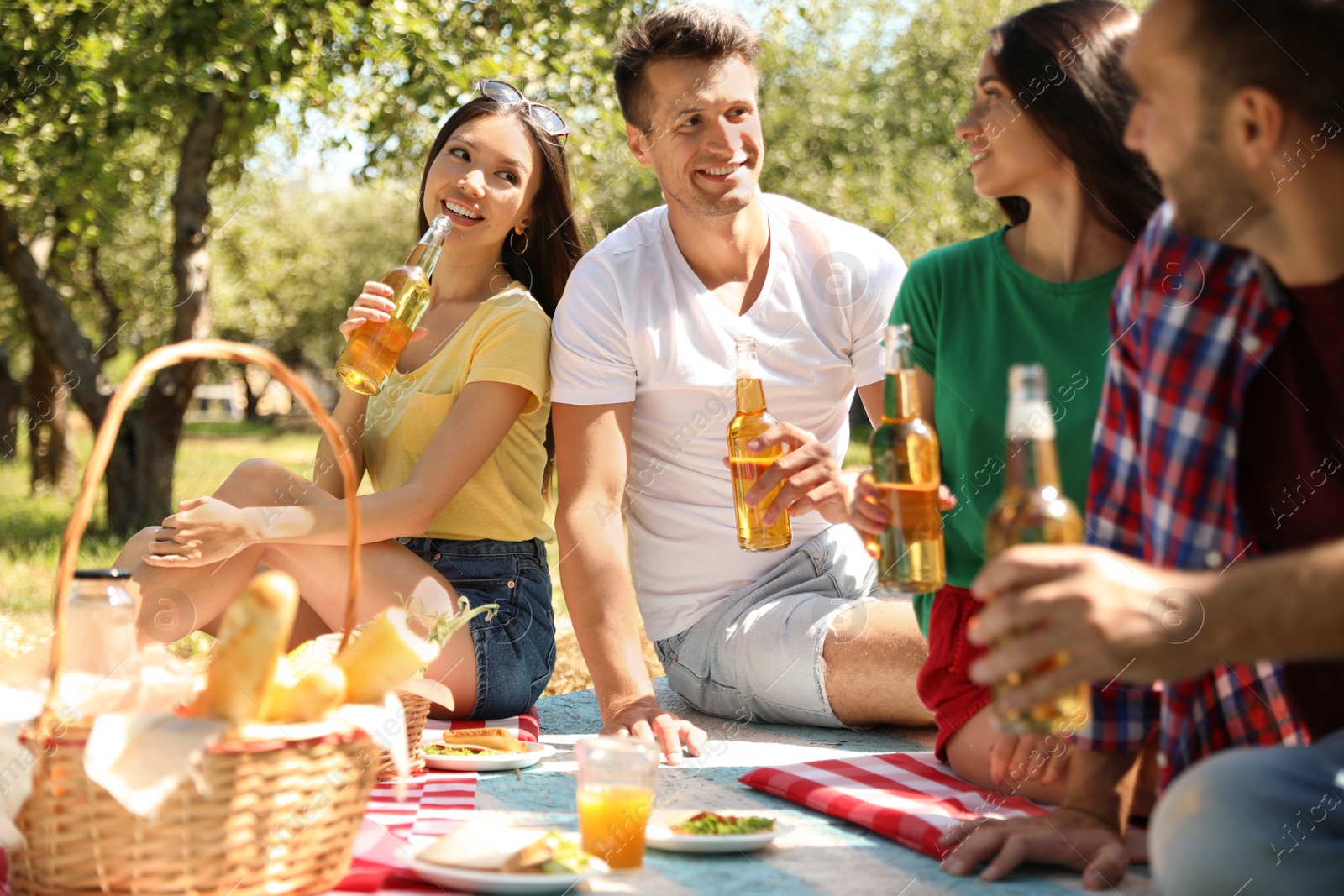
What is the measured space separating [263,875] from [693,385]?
2064 millimetres

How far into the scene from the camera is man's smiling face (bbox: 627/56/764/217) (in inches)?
150

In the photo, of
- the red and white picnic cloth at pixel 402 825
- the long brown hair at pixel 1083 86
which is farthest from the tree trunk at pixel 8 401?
the long brown hair at pixel 1083 86

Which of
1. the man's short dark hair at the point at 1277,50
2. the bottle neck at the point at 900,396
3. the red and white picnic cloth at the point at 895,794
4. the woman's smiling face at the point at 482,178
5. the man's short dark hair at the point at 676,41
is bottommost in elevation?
the red and white picnic cloth at the point at 895,794

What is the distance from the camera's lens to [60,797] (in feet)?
6.58

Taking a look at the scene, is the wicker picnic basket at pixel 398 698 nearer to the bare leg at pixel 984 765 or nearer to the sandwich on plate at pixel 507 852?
the sandwich on plate at pixel 507 852

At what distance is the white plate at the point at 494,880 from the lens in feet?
7.21

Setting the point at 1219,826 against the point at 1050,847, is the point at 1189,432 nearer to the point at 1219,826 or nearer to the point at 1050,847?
the point at 1219,826

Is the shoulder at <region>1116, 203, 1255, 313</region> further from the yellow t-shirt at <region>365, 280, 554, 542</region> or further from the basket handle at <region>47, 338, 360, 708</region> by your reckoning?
the yellow t-shirt at <region>365, 280, 554, 542</region>

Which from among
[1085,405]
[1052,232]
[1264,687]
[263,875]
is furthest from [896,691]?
[263,875]

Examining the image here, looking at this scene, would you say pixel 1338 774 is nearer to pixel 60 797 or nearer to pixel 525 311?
pixel 60 797

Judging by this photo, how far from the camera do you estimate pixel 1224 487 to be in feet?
6.72

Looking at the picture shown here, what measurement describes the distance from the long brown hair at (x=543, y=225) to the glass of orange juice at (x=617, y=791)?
5.73 ft

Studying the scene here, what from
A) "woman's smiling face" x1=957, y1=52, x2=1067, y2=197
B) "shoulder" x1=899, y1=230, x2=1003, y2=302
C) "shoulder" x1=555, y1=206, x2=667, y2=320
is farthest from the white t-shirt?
"woman's smiling face" x1=957, y1=52, x2=1067, y2=197

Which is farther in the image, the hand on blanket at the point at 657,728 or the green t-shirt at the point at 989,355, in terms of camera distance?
the hand on blanket at the point at 657,728
